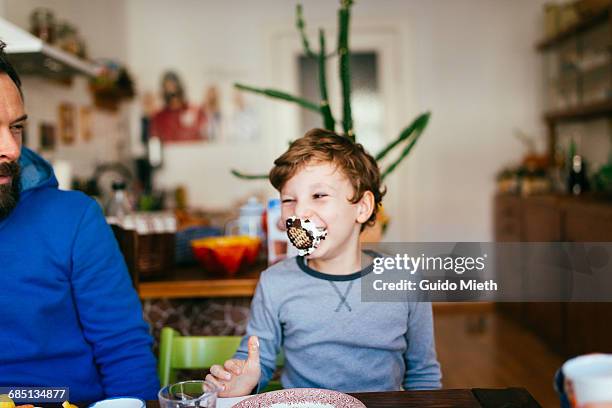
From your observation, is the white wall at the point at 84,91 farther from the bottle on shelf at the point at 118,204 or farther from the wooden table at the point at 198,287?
the wooden table at the point at 198,287

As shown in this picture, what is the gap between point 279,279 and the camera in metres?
1.22

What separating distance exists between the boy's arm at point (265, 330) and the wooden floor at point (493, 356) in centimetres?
204

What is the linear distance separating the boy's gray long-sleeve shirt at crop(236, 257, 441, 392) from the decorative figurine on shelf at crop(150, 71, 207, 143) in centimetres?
392

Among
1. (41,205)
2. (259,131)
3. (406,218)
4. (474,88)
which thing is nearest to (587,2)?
(474,88)

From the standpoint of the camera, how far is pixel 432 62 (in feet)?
16.0

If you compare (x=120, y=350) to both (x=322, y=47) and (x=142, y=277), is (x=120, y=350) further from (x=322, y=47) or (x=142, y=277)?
(x=322, y=47)

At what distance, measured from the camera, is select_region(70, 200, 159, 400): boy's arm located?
121 cm

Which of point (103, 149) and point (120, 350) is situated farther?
point (103, 149)

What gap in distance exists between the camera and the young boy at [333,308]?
113 centimetres

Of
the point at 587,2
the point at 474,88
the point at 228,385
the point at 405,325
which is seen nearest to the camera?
the point at 228,385

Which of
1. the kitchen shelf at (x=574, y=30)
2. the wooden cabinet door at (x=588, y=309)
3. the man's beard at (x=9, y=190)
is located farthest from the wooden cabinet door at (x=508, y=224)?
the man's beard at (x=9, y=190)

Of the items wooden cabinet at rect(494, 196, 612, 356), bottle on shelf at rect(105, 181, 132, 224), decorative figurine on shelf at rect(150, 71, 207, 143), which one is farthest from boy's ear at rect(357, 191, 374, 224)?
decorative figurine on shelf at rect(150, 71, 207, 143)

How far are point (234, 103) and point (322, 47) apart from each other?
10.6 ft

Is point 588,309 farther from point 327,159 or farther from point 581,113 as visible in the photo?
point 327,159
